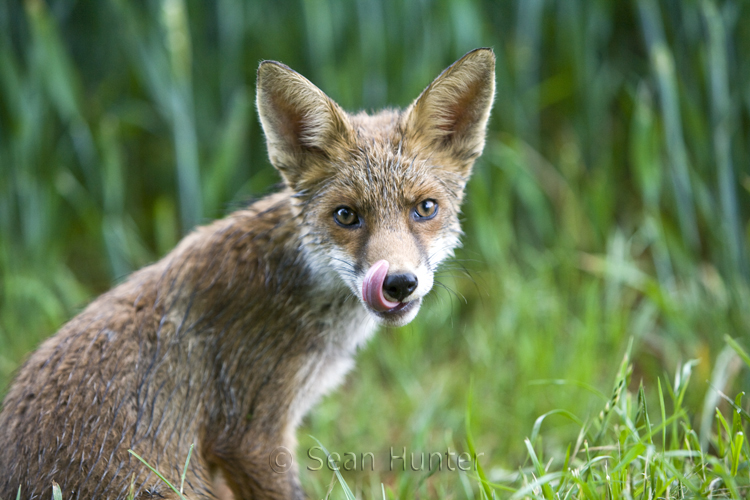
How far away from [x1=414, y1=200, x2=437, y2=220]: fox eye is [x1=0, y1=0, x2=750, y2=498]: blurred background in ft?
4.72

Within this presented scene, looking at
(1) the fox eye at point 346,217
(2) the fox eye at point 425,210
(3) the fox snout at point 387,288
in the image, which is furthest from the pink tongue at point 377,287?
(2) the fox eye at point 425,210

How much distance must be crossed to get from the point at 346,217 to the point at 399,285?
1.53 ft

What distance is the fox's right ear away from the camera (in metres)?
2.61

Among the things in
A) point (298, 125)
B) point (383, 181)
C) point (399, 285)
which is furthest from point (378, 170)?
point (399, 285)

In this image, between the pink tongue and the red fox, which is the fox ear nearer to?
the red fox

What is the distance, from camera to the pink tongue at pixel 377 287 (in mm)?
2350

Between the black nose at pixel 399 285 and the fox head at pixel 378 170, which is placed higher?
the fox head at pixel 378 170

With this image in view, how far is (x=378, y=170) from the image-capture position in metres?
2.66

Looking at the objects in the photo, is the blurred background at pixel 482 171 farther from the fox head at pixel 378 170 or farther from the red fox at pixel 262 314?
the fox head at pixel 378 170

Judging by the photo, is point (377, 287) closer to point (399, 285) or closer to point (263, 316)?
point (399, 285)

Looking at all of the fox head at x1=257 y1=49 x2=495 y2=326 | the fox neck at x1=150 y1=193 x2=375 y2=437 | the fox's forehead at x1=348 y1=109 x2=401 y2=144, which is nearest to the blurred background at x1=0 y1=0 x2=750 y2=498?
the fox neck at x1=150 y1=193 x2=375 y2=437

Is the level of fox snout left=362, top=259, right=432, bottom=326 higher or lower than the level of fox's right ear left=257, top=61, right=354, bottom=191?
lower

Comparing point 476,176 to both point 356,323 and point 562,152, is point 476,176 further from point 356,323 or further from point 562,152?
point 356,323

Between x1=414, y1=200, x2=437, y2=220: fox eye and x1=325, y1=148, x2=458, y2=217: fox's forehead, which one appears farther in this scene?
x1=414, y1=200, x2=437, y2=220: fox eye
